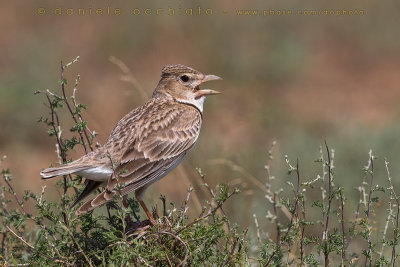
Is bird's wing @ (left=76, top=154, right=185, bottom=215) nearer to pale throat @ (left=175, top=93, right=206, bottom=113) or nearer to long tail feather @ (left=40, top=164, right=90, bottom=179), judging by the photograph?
long tail feather @ (left=40, top=164, right=90, bottom=179)

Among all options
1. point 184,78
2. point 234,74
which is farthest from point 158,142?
point 234,74

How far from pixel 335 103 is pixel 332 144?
3.76 m

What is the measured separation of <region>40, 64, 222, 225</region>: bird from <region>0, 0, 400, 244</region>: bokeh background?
9.19 feet

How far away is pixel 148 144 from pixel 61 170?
1.02m

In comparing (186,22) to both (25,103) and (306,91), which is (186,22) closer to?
(306,91)

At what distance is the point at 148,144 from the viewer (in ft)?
19.4

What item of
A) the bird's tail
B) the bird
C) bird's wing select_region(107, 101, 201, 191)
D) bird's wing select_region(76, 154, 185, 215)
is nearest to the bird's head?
the bird

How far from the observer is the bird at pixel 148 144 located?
5305mm

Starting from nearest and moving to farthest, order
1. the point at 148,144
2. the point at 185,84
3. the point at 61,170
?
the point at 61,170 → the point at 148,144 → the point at 185,84

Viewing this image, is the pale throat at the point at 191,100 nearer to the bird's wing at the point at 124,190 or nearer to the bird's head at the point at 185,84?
the bird's head at the point at 185,84

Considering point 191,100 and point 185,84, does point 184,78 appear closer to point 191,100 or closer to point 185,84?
point 185,84

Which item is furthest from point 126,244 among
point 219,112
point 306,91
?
point 306,91

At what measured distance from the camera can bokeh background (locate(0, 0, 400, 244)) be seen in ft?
34.1

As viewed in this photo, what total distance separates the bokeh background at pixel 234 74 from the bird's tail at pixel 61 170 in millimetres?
4213
